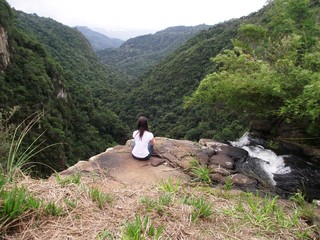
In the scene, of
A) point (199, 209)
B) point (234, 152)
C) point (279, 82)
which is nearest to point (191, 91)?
point (279, 82)

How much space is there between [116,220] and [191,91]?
45769 mm

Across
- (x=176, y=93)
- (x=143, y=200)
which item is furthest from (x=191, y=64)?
(x=143, y=200)

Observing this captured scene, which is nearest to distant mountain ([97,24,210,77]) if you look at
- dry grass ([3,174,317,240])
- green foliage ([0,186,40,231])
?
dry grass ([3,174,317,240])

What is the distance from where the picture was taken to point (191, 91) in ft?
157

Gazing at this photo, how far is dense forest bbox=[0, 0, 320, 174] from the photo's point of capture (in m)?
8.94

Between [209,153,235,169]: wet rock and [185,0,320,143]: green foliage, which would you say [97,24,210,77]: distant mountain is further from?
[209,153,235,169]: wet rock

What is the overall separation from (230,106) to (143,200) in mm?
8264

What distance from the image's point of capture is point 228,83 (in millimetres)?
9664

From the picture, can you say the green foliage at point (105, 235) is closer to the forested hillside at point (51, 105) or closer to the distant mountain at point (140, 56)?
the forested hillside at point (51, 105)

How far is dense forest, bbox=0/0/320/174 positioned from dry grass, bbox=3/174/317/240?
1204 millimetres

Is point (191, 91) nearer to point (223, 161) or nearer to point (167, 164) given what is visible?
point (223, 161)

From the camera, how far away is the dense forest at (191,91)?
352 inches

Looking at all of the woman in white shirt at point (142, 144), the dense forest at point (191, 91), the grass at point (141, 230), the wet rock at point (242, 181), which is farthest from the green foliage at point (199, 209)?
the woman in white shirt at point (142, 144)

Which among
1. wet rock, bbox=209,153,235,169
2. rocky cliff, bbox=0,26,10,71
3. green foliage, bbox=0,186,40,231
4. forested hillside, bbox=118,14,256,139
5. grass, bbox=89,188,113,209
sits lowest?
forested hillside, bbox=118,14,256,139
